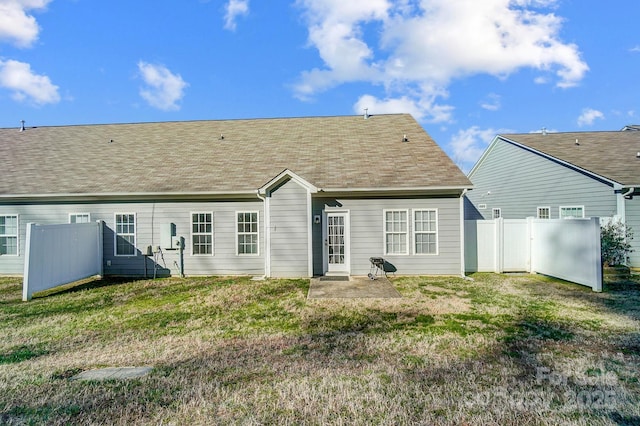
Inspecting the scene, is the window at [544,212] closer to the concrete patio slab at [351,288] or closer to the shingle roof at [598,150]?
the shingle roof at [598,150]

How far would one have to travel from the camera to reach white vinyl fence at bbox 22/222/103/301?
786cm

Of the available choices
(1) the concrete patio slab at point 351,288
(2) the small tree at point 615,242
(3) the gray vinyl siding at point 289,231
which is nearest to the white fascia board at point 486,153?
(2) the small tree at point 615,242

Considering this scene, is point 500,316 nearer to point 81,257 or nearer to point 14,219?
point 81,257

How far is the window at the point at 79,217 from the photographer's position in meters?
10.8

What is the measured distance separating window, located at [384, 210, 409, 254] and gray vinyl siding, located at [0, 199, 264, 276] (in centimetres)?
406

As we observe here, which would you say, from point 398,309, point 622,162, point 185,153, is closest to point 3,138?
point 185,153

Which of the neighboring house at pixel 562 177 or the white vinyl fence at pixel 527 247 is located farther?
the neighboring house at pixel 562 177

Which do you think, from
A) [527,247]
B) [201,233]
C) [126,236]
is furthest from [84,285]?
[527,247]

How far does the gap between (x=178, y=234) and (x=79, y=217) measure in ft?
11.5

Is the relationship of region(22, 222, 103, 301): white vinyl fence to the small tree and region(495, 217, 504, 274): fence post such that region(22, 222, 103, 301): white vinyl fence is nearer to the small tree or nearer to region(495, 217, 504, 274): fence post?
region(495, 217, 504, 274): fence post

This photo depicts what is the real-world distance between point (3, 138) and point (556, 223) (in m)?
22.4

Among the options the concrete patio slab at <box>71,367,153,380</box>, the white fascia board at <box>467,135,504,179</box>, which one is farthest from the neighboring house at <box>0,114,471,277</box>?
the white fascia board at <box>467,135,504,179</box>

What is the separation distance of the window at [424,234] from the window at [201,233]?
6.72 meters

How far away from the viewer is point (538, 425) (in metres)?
2.85
